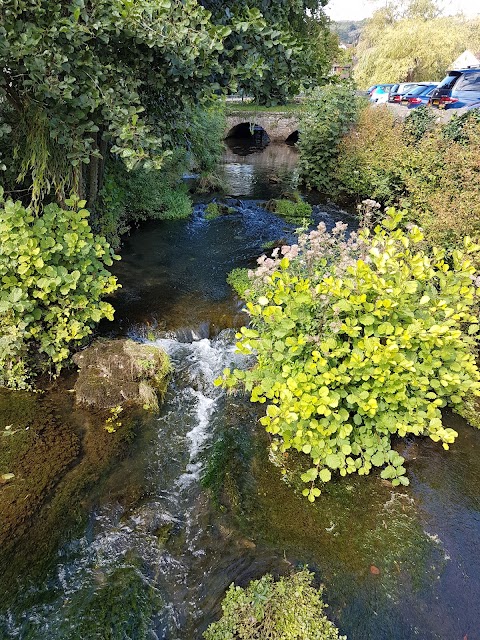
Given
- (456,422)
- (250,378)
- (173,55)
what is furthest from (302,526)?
(173,55)

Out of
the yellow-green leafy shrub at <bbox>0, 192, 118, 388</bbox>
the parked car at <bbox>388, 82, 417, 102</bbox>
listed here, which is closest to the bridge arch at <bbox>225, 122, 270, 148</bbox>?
the parked car at <bbox>388, 82, 417, 102</bbox>

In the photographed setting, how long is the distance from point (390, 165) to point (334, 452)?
1009 cm

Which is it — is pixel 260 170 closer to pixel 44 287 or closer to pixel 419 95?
pixel 419 95

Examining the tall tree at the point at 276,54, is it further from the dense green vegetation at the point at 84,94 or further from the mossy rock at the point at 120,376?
the mossy rock at the point at 120,376

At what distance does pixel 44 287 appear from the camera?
16.5 feet

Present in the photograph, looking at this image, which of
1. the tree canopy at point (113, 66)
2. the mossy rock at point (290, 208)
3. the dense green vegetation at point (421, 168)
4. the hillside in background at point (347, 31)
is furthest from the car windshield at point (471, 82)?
the tree canopy at point (113, 66)

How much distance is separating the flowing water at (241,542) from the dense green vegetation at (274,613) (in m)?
0.13

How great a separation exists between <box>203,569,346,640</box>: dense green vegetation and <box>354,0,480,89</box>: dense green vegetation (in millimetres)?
35398

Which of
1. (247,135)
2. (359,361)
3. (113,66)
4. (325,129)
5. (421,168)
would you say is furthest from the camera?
(247,135)

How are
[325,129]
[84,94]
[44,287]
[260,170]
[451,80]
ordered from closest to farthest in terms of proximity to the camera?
[84,94] → [44,287] → [325,129] → [451,80] → [260,170]

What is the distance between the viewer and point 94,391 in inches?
206

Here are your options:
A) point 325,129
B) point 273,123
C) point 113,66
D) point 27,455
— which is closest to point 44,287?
point 27,455

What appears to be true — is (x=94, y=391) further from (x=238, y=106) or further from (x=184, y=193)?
(x=238, y=106)

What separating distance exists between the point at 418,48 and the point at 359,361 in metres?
34.3
